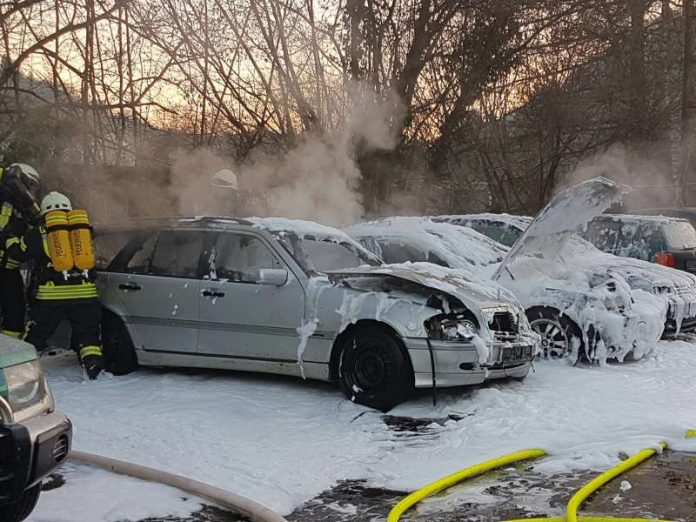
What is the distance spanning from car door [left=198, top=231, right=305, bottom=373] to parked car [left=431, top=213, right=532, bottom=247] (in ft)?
15.5

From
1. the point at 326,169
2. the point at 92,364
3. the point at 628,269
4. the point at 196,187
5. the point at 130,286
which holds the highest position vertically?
the point at 326,169

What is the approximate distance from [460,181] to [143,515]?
14774 mm

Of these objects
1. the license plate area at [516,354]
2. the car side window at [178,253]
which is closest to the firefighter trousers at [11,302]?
the car side window at [178,253]

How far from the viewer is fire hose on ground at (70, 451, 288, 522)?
147 inches

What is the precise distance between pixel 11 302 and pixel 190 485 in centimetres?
367

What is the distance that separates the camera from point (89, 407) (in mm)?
5844

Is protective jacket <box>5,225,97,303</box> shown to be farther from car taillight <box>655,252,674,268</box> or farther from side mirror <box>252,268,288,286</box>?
car taillight <box>655,252,674,268</box>

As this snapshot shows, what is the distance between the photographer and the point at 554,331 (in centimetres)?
768

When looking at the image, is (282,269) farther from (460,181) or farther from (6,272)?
(460,181)

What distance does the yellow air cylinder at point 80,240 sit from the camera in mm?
6660

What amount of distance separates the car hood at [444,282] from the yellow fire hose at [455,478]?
1.47 meters

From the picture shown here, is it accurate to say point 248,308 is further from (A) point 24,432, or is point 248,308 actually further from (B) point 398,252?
(A) point 24,432

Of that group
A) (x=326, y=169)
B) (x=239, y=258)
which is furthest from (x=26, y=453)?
(x=326, y=169)

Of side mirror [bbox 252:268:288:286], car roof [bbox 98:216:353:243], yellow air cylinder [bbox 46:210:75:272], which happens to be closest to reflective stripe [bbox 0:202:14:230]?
yellow air cylinder [bbox 46:210:75:272]
